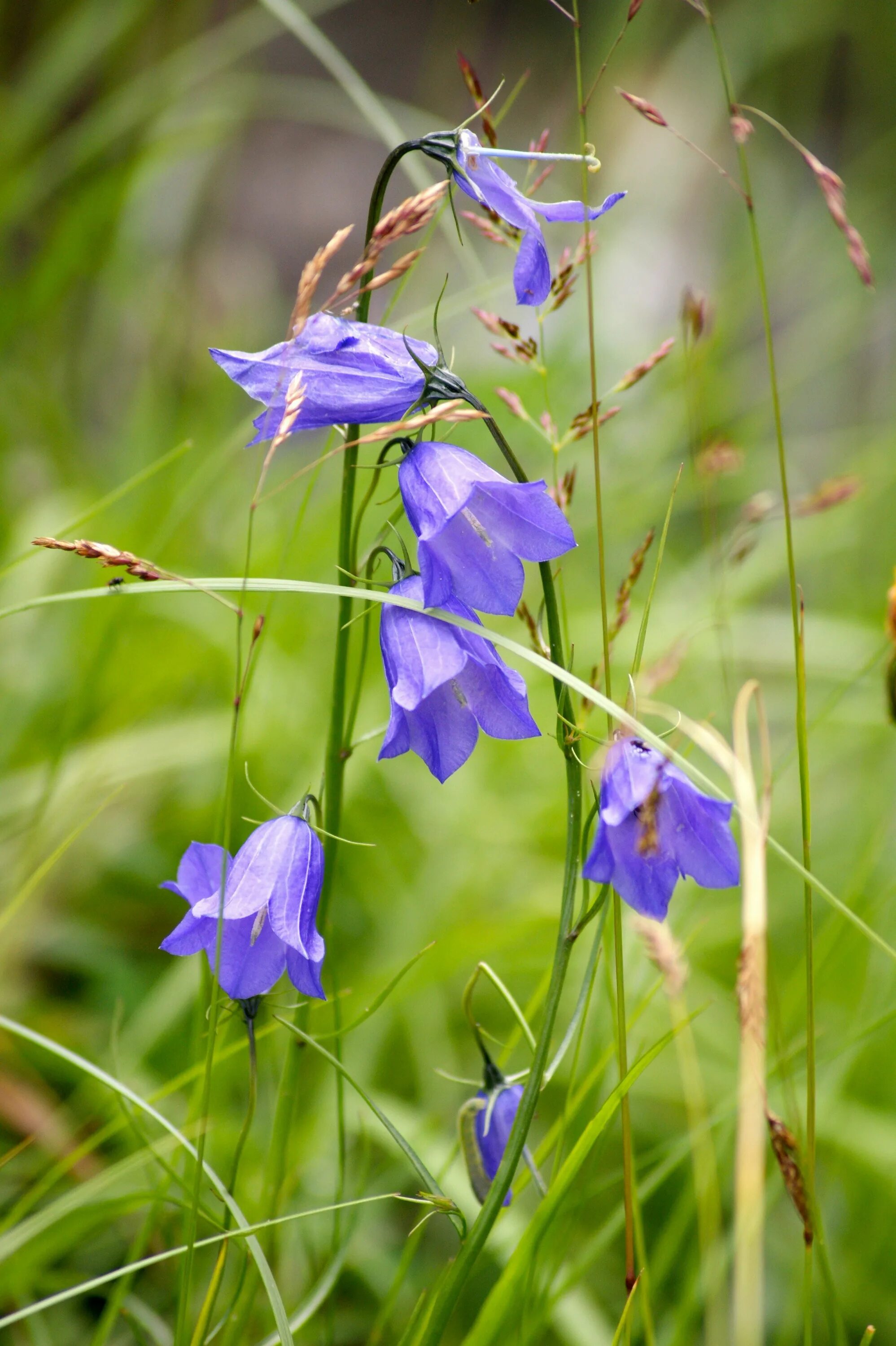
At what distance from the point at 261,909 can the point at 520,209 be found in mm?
565

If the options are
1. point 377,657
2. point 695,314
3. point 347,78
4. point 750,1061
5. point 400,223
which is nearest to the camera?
point 750,1061

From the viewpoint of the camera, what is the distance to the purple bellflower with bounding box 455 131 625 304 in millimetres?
734

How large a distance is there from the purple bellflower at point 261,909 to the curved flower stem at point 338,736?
38mm

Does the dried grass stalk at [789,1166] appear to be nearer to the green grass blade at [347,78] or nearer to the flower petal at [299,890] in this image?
the flower petal at [299,890]

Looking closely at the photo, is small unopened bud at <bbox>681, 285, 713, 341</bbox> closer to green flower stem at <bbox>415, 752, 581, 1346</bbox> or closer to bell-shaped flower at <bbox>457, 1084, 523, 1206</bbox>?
green flower stem at <bbox>415, 752, 581, 1346</bbox>

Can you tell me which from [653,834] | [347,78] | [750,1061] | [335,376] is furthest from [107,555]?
[347,78]

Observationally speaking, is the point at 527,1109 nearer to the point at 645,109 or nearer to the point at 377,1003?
the point at 377,1003

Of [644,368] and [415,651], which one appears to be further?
[644,368]

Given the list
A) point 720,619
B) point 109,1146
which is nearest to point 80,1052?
point 109,1146

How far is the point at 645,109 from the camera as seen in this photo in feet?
2.77

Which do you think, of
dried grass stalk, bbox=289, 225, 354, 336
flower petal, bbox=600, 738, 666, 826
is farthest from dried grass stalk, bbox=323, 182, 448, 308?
flower petal, bbox=600, 738, 666, 826

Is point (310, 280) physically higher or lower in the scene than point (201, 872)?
higher

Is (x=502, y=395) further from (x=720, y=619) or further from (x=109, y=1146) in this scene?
(x=109, y=1146)

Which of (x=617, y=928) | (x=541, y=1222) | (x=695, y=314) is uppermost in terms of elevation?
(x=695, y=314)
